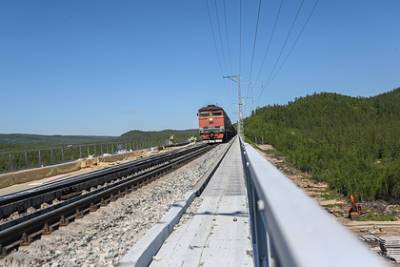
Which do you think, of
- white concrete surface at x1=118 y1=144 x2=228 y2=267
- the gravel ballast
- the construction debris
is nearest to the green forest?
the construction debris

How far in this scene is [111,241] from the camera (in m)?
8.00

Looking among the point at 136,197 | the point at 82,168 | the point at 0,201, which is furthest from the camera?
the point at 82,168

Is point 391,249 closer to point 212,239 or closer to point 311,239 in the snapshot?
point 212,239

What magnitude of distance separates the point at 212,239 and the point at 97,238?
2440mm

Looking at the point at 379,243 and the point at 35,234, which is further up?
the point at 35,234

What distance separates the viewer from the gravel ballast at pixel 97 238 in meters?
7.00

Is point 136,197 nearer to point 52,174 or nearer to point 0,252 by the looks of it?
point 0,252

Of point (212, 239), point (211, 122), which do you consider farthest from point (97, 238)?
point (211, 122)

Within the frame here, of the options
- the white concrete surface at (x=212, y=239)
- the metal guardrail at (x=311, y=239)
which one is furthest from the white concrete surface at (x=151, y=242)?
the metal guardrail at (x=311, y=239)

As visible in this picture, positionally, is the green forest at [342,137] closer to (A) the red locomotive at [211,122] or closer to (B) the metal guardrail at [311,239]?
(A) the red locomotive at [211,122]

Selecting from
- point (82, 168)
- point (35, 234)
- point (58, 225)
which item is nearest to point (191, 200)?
point (58, 225)

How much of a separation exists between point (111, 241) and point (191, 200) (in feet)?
12.8

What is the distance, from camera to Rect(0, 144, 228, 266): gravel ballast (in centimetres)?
700

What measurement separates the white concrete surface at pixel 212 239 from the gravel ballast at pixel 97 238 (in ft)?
2.47
